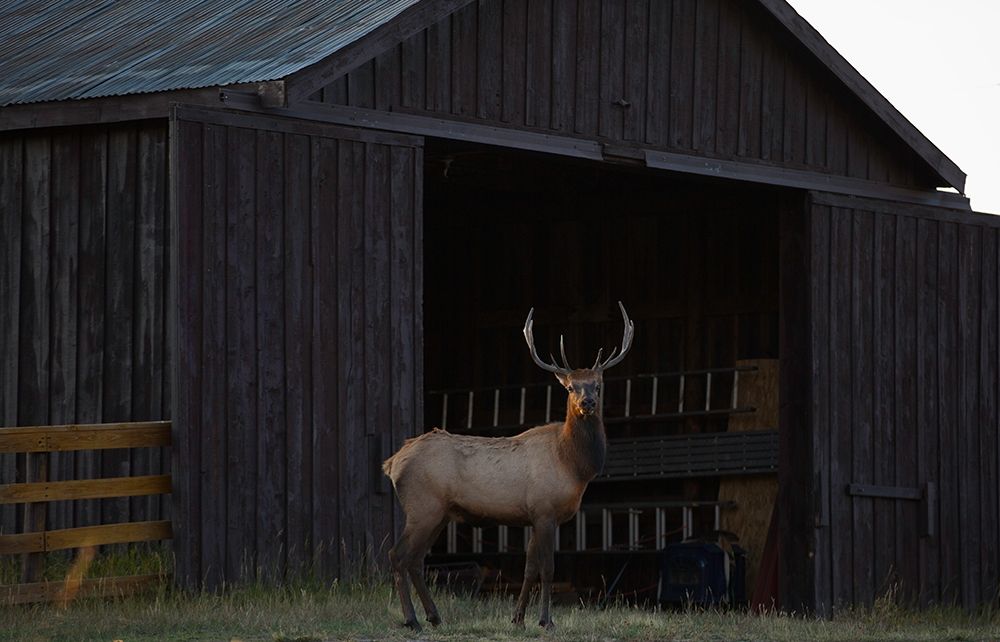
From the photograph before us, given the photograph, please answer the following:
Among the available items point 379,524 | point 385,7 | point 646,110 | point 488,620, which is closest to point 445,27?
point 385,7

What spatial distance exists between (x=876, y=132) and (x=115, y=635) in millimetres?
11284

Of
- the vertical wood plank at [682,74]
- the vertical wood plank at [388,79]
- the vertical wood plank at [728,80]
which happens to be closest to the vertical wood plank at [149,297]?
the vertical wood plank at [388,79]

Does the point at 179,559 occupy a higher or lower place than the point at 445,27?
lower

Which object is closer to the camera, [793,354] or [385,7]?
[385,7]

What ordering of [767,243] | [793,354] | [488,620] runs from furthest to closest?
1. [767,243]
2. [793,354]
3. [488,620]

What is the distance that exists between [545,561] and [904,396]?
8.79 m

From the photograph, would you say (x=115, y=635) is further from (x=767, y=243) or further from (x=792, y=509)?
(x=767, y=243)

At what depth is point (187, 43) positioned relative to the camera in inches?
631

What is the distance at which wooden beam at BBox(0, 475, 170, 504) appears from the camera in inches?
515

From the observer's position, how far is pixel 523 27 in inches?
664

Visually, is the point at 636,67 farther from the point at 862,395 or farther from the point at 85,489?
the point at 85,489

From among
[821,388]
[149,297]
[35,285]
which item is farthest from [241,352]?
[821,388]

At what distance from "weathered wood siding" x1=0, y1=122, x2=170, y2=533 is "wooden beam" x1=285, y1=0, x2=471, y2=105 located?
3.65 ft

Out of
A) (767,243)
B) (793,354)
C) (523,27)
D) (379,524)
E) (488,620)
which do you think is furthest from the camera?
(767,243)
